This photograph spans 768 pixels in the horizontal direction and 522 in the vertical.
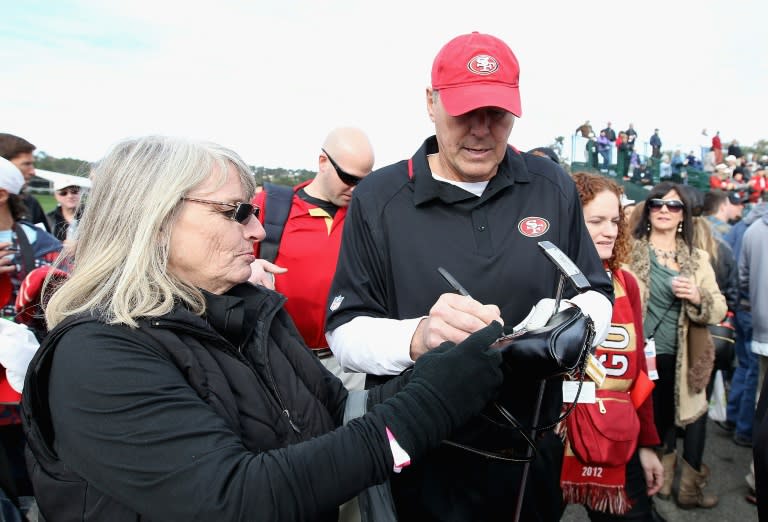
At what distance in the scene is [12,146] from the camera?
4.70 metres

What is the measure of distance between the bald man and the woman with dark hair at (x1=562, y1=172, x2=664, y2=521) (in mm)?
1419

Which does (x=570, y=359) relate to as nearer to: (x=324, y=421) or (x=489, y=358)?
(x=489, y=358)

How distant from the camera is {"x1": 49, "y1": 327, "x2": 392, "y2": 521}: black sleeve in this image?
1112 mm

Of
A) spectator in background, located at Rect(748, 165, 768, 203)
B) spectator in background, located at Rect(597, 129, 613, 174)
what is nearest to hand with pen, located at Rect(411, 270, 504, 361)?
spectator in background, located at Rect(748, 165, 768, 203)

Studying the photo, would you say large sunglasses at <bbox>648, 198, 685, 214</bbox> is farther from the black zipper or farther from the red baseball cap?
the black zipper

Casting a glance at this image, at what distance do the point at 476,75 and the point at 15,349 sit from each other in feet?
6.41

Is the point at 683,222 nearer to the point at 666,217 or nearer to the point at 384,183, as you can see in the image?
the point at 666,217

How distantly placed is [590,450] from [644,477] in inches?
22.1

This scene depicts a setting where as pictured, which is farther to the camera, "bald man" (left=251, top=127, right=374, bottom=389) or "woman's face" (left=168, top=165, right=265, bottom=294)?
"bald man" (left=251, top=127, right=374, bottom=389)

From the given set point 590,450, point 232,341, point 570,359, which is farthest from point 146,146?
point 590,450

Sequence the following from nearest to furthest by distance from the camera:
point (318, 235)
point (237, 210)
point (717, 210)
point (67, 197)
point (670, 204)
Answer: point (237, 210) < point (318, 235) < point (670, 204) < point (67, 197) < point (717, 210)

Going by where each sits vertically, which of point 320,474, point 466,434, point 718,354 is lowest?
point 718,354

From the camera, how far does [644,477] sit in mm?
2816

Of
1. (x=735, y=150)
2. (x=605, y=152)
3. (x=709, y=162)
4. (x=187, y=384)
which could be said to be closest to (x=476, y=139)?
(x=187, y=384)
